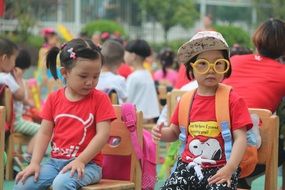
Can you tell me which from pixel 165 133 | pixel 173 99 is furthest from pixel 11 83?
pixel 165 133

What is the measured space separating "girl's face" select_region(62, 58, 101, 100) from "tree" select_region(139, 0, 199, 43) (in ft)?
113

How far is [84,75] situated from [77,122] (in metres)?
0.28

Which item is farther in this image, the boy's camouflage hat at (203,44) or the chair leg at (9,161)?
the chair leg at (9,161)

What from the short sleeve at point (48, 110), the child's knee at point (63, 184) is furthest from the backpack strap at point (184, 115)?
the short sleeve at point (48, 110)

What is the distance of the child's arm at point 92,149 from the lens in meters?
4.75

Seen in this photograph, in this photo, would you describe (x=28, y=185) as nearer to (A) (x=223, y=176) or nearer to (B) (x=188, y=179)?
(B) (x=188, y=179)

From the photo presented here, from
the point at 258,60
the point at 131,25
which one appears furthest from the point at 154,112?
the point at 131,25

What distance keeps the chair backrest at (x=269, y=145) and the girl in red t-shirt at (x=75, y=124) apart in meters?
0.91

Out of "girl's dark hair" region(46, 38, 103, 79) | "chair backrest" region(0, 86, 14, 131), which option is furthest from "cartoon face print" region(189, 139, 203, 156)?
"chair backrest" region(0, 86, 14, 131)

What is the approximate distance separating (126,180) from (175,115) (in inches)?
25.6

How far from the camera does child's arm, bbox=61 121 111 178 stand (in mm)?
4754

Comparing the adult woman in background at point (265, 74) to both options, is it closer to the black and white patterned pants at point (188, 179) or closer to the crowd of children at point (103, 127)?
the crowd of children at point (103, 127)

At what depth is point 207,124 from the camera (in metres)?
4.70

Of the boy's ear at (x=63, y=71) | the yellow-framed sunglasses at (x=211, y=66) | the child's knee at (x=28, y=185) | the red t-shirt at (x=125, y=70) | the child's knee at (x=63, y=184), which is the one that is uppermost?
the yellow-framed sunglasses at (x=211, y=66)
